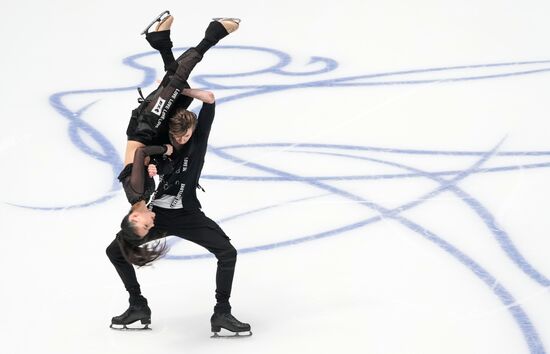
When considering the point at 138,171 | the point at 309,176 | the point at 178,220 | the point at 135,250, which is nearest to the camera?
the point at 138,171

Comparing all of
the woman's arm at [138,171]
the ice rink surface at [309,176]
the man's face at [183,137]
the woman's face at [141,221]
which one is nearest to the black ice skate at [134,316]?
the ice rink surface at [309,176]

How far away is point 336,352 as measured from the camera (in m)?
5.85

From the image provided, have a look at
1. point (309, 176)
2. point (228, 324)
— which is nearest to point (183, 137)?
point (228, 324)

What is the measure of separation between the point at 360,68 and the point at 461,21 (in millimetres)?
1830

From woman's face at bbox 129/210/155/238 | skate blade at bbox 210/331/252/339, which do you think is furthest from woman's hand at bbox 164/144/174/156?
skate blade at bbox 210/331/252/339

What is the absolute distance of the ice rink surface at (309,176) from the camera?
6215mm

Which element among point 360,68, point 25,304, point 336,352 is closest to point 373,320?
point 336,352

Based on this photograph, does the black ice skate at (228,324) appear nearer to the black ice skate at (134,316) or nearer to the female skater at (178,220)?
the female skater at (178,220)

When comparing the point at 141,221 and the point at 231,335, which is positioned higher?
the point at 141,221

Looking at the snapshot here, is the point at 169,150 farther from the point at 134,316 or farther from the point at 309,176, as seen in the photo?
the point at 309,176

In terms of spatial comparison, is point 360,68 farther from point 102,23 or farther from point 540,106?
point 102,23

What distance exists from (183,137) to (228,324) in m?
1.16

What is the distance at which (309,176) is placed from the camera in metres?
8.15

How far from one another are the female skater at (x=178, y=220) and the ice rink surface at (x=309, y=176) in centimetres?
22
